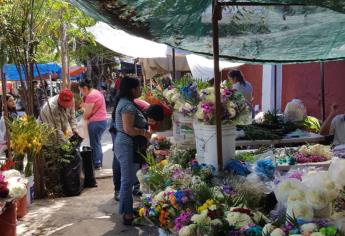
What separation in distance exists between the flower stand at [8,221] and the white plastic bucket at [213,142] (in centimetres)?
225

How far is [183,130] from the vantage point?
4.49 metres

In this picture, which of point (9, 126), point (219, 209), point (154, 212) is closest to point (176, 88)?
point (154, 212)

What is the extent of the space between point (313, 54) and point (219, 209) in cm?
335

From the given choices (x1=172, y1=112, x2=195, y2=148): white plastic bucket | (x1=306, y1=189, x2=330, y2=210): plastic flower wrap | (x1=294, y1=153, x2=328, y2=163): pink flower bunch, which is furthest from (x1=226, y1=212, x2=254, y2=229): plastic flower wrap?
(x1=294, y1=153, x2=328, y2=163): pink flower bunch

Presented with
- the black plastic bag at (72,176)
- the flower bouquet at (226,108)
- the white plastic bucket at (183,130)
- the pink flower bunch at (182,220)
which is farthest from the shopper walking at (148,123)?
the pink flower bunch at (182,220)

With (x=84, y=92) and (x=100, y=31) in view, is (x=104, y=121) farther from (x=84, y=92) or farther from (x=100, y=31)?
(x=100, y=31)

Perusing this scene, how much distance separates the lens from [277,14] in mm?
4086

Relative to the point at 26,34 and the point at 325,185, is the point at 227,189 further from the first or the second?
the point at 26,34

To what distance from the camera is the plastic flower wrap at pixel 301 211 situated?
2547 mm

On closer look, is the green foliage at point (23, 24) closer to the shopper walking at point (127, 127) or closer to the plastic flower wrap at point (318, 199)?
the shopper walking at point (127, 127)

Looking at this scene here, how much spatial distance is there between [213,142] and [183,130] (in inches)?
29.3

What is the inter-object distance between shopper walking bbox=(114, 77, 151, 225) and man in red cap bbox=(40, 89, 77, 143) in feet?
6.87

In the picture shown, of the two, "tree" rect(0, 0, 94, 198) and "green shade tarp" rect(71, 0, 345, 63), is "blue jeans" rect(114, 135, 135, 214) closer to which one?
"green shade tarp" rect(71, 0, 345, 63)

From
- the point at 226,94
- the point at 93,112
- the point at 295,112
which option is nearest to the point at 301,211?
the point at 226,94
